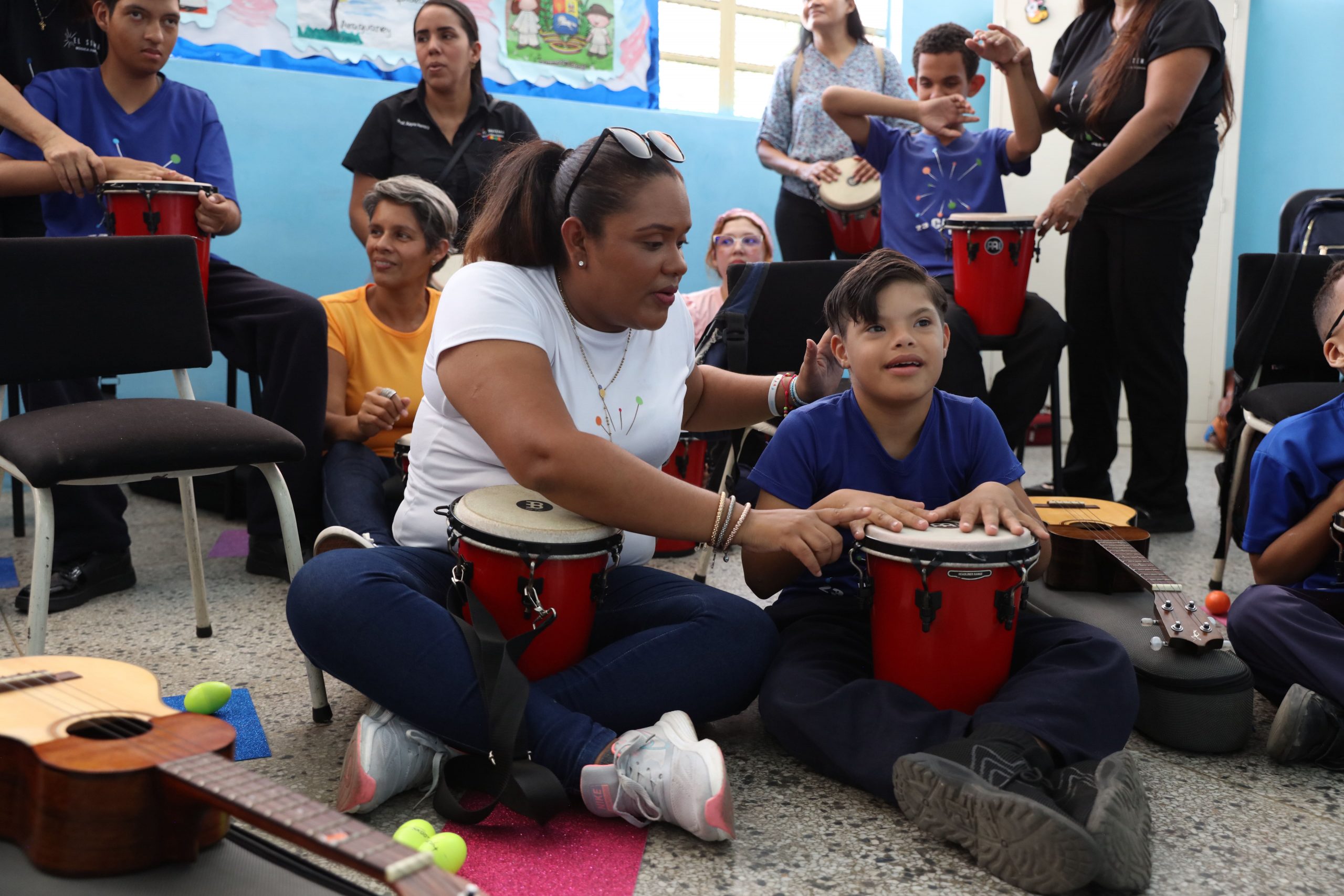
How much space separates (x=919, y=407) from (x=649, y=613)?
62cm

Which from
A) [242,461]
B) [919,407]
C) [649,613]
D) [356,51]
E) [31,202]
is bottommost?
[649,613]

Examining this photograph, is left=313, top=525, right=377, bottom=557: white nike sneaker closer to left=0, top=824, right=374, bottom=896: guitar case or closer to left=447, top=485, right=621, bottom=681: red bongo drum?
left=447, top=485, right=621, bottom=681: red bongo drum

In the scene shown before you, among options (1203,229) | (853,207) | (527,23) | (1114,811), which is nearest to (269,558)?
(1114,811)

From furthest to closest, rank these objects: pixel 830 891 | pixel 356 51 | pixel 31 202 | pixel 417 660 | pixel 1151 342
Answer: pixel 356 51 < pixel 1151 342 < pixel 31 202 < pixel 417 660 < pixel 830 891

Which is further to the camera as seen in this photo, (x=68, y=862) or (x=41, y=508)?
(x=41, y=508)

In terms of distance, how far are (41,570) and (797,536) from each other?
53.7 inches

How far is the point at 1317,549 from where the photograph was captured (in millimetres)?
1970

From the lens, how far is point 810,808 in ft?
5.43

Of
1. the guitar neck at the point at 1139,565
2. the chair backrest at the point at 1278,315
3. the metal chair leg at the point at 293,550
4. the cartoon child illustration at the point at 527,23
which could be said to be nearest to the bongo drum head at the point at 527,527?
the metal chair leg at the point at 293,550

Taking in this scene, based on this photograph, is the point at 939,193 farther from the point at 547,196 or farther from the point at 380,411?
the point at 547,196

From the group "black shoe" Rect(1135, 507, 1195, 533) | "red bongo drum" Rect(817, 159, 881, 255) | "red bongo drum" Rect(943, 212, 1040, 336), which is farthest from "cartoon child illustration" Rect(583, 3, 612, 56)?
"black shoe" Rect(1135, 507, 1195, 533)

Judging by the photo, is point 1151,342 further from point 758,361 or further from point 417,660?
point 417,660

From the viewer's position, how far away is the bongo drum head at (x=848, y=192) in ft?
13.2

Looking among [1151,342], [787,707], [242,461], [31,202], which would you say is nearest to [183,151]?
[31,202]
